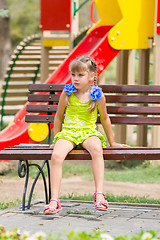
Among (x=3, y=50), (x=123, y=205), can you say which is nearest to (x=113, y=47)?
(x=123, y=205)

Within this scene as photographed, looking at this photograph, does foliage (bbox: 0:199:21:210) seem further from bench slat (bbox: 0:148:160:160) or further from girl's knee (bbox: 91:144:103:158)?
girl's knee (bbox: 91:144:103:158)

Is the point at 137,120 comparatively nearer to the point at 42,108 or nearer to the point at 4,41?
the point at 42,108

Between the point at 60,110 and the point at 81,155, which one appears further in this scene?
the point at 60,110

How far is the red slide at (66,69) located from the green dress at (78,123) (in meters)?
2.48

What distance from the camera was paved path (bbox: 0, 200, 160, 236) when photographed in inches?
159

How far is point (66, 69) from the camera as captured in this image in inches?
342

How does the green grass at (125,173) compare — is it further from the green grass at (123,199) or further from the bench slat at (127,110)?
the bench slat at (127,110)

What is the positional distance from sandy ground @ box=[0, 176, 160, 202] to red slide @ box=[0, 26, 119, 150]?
539 mm

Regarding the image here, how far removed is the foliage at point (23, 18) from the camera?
44.7 m

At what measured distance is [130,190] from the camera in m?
6.41

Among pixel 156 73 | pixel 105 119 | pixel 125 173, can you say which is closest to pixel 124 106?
pixel 105 119

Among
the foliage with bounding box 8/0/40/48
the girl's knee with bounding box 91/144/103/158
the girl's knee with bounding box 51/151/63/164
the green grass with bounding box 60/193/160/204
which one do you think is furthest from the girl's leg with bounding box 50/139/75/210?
the foliage with bounding box 8/0/40/48

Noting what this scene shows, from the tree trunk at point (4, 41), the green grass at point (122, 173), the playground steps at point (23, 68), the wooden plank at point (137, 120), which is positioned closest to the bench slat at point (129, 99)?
the wooden plank at point (137, 120)

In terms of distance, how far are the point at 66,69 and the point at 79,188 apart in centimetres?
265
